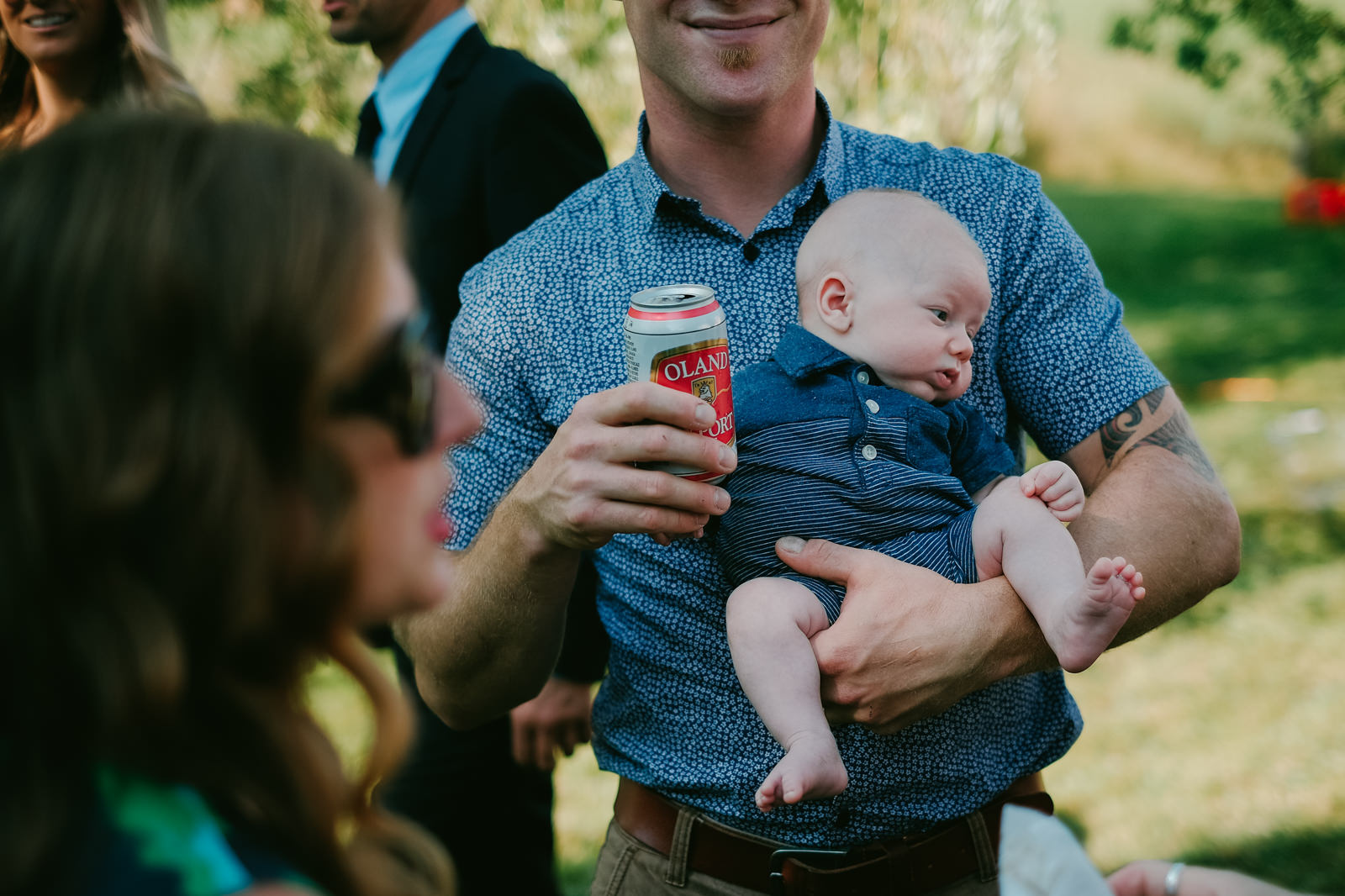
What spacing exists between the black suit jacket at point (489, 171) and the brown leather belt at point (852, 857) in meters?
0.87

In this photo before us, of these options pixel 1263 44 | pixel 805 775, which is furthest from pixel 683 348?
pixel 1263 44

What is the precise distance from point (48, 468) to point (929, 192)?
1.52 meters

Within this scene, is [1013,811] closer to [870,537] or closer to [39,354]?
[870,537]

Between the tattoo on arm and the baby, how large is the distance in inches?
6.5

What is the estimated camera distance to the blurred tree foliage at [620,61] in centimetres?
583

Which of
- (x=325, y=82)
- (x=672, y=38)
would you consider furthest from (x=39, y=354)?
(x=325, y=82)

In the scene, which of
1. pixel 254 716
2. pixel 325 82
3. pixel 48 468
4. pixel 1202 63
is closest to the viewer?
pixel 48 468

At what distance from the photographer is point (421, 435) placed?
1.12 m

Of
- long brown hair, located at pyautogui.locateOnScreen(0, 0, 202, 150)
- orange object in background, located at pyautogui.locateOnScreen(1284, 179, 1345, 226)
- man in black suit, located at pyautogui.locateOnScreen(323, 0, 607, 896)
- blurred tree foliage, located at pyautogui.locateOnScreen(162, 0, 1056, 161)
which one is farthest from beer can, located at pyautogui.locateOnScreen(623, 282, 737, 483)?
orange object in background, located at pyautogui.locateOnScreen(1284, 179, 1345, 226)

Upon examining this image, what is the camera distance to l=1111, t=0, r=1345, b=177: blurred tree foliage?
10.6 feet

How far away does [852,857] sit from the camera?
1.87m

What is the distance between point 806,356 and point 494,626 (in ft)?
2.21

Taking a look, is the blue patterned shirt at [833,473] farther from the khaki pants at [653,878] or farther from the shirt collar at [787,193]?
the khaki pants at [653,878]

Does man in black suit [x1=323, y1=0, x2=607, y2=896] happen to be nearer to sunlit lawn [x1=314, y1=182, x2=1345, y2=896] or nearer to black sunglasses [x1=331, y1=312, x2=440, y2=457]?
sunlit lawn [x1=314, y1=182, x2=1345, y2=896]
